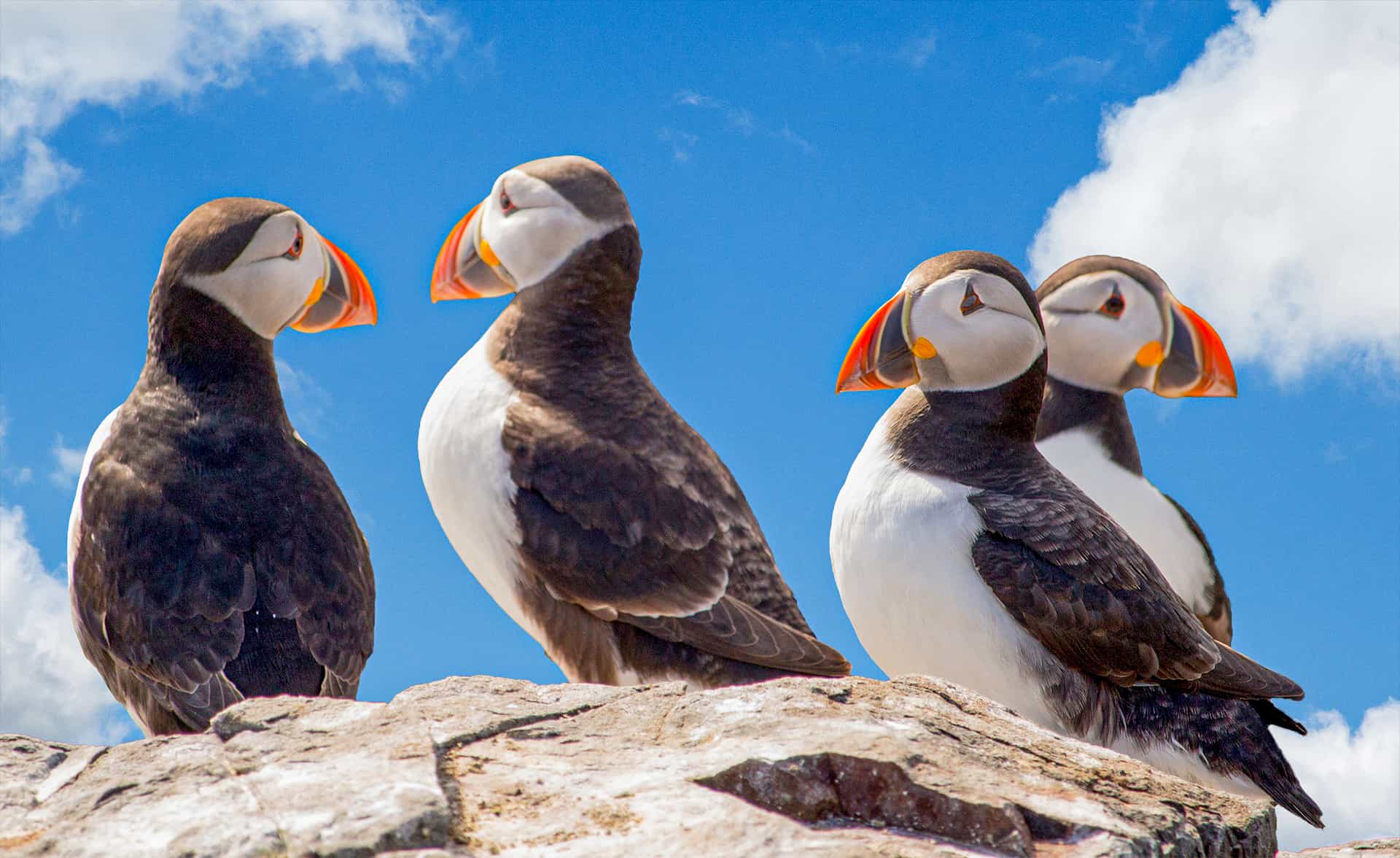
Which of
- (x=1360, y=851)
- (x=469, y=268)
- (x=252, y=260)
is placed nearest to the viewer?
(x=1360, y=851)

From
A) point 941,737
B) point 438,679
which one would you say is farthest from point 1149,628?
point 438,679

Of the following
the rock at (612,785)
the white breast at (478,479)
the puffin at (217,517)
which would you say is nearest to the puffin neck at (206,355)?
the puffin at (217,517)

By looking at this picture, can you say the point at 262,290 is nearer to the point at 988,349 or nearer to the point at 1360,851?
the point at 988,349

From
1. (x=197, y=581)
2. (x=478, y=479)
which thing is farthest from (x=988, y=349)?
(x=197, y=581)

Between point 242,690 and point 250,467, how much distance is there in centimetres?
108

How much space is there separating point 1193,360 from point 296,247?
17.4ft

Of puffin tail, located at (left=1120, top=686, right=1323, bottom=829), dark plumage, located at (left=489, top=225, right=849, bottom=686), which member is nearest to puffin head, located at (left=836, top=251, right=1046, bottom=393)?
dark plumage, located at (left=489, top=225, right=849, bottom=686)

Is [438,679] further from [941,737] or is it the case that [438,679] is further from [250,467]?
[250,467]

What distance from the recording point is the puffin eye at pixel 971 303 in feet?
21.8

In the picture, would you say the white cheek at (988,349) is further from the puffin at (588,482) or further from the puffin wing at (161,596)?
the puffin wing at (161,596)

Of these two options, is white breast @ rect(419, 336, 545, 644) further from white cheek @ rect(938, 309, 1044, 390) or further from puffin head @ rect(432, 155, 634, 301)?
white cheek @ rect(938, 309, 1044, 390)

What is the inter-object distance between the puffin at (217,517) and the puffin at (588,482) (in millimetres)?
694

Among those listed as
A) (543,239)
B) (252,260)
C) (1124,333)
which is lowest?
(252,260)

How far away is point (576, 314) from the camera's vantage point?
712cm
